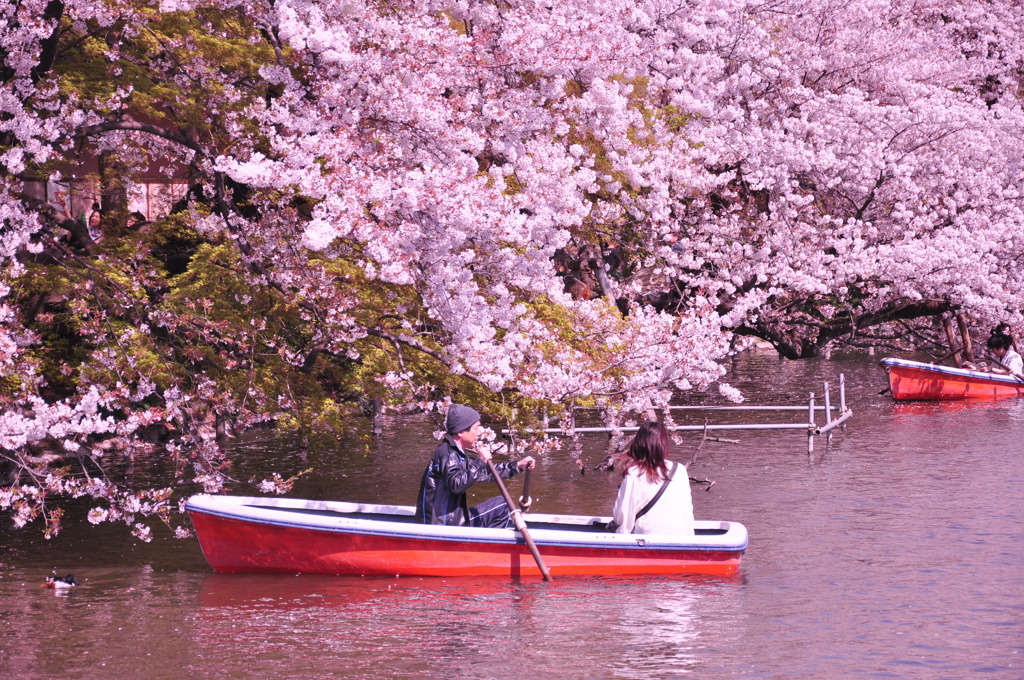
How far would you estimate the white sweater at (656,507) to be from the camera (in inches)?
456

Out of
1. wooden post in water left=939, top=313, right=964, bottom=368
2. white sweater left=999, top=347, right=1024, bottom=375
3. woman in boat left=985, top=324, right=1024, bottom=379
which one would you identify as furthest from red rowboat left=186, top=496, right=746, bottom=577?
white sweater left=999, top=347, right=1024, bottom=375

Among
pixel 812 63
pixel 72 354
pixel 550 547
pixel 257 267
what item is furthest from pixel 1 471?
pixel 812 63

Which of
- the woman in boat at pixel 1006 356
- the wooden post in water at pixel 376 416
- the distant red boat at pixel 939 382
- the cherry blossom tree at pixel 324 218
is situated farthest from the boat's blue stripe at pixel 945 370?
the wooden post in water at pixel 376 416

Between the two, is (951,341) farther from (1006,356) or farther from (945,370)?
(945,370)

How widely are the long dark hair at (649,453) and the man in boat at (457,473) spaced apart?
112 cm

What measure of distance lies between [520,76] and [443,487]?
22.7 ft

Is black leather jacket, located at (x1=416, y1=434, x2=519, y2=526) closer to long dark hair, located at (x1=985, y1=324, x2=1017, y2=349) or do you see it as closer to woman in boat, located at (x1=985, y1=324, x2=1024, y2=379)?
woman in boat, located at (x1=985, y1=324, x2=1024, y2=379)

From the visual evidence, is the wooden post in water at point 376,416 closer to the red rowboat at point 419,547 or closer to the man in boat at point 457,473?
the red rowboat at point 419,547

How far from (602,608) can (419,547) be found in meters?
2.02

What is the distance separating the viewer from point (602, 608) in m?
10.7

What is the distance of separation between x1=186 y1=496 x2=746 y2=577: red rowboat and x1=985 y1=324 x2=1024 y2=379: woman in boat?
61.1 feet

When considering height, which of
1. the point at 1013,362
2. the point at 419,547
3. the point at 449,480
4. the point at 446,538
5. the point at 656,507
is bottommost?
the point at 419,547

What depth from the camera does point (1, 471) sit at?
578 inches

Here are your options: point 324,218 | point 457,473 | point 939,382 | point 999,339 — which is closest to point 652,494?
point 457,473
